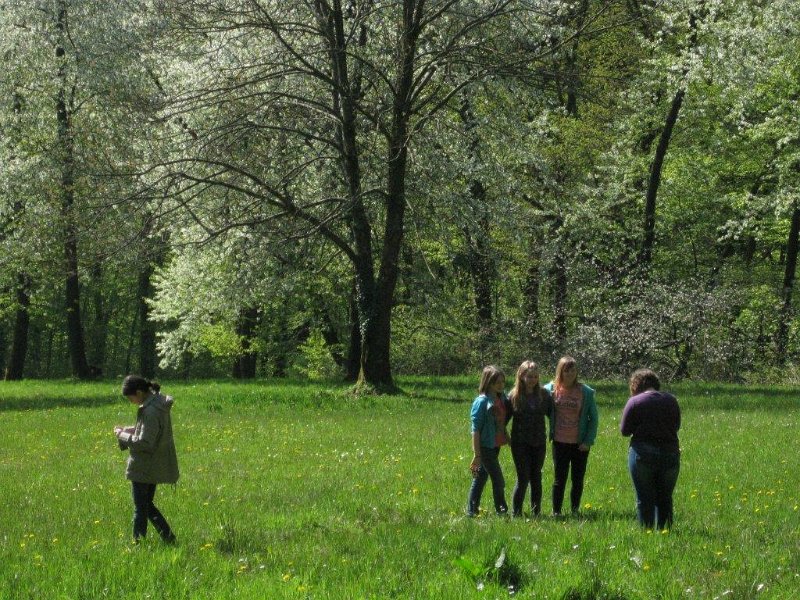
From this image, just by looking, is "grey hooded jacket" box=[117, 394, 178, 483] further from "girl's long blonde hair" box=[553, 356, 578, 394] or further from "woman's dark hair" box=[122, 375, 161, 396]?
"girl's long blonde hair" box=[553, 356, 578, 394]

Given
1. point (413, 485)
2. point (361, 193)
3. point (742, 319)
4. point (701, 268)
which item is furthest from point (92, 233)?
point (701, 268)

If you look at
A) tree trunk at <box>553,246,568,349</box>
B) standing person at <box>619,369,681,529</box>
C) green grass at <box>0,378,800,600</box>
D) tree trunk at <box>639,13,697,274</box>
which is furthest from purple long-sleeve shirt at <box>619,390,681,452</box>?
tree trunk at <box>639,13,697,274</box>

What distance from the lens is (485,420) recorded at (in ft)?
33.2

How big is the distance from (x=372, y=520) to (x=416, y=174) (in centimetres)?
1629

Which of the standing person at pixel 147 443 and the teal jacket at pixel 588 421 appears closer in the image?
the standing person at pixel 147 443

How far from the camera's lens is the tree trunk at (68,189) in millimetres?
27219

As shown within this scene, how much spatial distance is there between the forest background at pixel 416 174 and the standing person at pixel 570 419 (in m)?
12.9

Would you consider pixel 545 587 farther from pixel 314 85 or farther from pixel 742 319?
pixel 742 319

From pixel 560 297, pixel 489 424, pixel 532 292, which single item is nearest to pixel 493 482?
pixel 489 424

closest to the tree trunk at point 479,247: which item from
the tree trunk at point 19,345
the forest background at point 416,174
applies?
the forest background at point 416,174

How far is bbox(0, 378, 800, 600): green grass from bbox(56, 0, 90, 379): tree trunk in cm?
810

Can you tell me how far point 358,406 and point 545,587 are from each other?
1580 centimetres

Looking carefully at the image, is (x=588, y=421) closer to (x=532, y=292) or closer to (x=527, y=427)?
(x=527, y=427)

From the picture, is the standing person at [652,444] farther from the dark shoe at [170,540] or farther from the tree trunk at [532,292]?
the tree trunk at [532,292]
